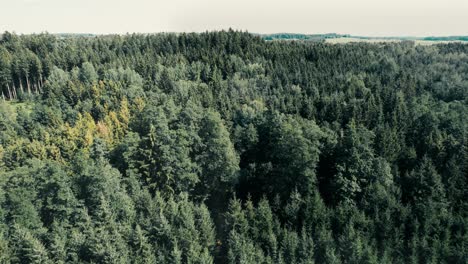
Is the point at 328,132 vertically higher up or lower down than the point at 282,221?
higher up

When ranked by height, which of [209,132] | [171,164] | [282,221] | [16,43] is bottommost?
[282,221]

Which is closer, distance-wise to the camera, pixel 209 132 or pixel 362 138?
pixel 362 138

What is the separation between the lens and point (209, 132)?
66.7 meters

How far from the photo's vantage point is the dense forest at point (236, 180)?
4631cm

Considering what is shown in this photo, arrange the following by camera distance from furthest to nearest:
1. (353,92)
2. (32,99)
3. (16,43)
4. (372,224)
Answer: (16,43) < (32,99) < (353,92) < (372,224)

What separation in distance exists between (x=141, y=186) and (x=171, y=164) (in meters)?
6.16

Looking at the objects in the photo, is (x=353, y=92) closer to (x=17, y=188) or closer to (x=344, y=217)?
(x=344, y=217)

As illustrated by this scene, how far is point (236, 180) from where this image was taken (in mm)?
63469

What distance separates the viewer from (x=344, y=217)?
5078cm


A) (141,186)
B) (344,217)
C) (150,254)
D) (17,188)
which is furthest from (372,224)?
(17,188)

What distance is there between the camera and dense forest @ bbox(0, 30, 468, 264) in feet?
152

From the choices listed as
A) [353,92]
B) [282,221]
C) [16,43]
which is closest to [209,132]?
[282,221]

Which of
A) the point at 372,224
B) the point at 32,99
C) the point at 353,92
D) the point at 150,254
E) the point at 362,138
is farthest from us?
the point at 32,99

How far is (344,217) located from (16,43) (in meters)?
170
